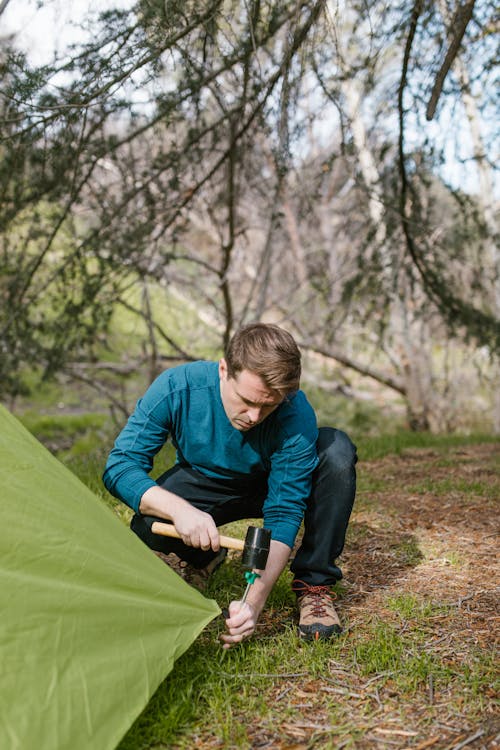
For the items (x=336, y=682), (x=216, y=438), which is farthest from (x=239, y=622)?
(x=216, y=438)

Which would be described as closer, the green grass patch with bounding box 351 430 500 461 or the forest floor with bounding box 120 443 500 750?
the forest floor with bounding box 120 443 500 750

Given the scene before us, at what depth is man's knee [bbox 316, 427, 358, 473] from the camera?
2.72 meters

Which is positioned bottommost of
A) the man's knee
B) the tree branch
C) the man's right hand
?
the man's right hand

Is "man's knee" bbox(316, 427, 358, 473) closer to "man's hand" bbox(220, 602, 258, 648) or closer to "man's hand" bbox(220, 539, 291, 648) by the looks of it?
"man's hand" bbox(220, 539, 291, 648)

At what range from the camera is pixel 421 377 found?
10133mm

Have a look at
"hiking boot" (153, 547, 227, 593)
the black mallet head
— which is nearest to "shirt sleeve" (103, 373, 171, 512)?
the black mallet head

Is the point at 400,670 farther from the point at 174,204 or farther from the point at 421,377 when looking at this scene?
the point at 421,377

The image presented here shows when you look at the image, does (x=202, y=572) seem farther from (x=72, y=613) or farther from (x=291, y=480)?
(x=72, y=613)

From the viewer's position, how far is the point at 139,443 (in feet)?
8.64

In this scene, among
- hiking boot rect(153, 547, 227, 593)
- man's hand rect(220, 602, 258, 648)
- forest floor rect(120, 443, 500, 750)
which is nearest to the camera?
forest floor rect(120, 443, 500, 750)

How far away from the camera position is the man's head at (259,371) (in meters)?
2.35

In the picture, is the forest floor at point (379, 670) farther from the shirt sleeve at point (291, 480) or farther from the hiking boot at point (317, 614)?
the shirt sleeve at point (291, 480)

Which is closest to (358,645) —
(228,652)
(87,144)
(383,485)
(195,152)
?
(228,652)

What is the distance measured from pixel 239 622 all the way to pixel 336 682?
1.17ft
